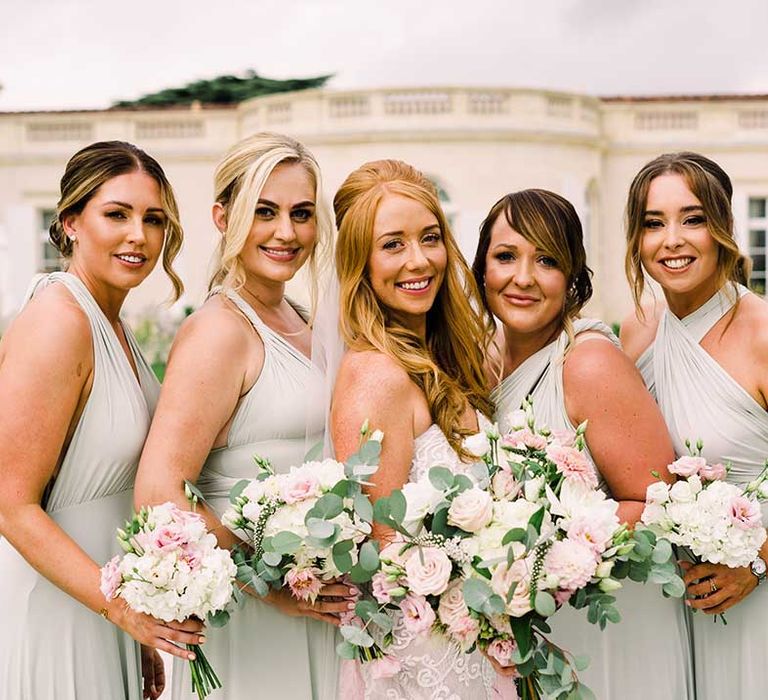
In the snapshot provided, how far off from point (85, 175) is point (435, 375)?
4.18 feet

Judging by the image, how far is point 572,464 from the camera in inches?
105

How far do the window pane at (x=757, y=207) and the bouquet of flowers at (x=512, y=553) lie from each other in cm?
2432

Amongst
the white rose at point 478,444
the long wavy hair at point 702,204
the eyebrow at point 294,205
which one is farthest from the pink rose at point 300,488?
the long wavy hair at point 702,204

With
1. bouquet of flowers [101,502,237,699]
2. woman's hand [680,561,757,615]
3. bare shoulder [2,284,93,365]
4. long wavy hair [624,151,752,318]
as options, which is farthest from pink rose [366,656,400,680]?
long wavy hair [624,151,752,318]

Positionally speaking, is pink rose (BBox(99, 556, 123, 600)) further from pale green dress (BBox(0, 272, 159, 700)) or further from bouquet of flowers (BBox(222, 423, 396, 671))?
pale green dress (BBox(0, 272, 159, 700))

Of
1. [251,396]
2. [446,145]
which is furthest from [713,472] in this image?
[446,145]

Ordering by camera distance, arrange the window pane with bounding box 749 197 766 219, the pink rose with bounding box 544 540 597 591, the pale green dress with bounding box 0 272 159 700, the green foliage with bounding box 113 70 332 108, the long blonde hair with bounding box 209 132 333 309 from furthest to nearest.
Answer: the green foliage with bounding box 113 70 332 108 < the window pane with bounding box 749 197 766 219 < the long blonde hair with bounding box 209 132 333 309 < the pale green dress with bounding box 0 272 159 700 < the pink rose with bounding box 544 540 597 591

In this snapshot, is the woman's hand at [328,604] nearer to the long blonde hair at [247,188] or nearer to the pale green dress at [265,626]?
the pale green dress at [265,626]

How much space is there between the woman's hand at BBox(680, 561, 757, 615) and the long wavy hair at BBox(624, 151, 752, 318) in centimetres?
102

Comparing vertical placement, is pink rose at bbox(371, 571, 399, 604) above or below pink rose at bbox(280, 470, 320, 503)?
below

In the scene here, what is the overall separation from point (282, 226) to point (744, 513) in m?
1.69

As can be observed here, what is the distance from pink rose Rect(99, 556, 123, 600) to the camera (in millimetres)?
2656

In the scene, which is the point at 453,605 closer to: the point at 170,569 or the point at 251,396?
the point at 170,569

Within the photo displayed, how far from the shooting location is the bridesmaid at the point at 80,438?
114 inches
